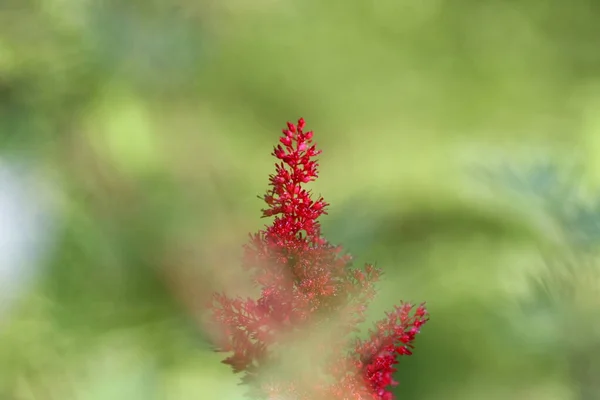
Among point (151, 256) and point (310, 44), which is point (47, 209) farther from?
point (310, 44)

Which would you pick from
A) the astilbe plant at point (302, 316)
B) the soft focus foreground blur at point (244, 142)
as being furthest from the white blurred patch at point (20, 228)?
the astilbe plant at point (302, 316)

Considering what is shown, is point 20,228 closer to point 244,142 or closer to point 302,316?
point 244,142

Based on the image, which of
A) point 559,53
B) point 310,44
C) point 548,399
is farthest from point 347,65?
point 548,399

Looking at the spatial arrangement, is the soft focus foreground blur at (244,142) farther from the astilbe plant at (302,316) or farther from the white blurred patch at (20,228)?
the astilbe plant at (302,316)

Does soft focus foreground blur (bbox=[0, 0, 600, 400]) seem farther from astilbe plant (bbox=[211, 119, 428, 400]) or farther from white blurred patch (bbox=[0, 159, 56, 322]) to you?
astilbe plant (bbox=[211, 119, 428, 400])

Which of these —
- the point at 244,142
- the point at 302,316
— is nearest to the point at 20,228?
the point at 244,142

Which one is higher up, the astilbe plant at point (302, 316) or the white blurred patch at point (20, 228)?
the white blurred patch at point (20, 228)
